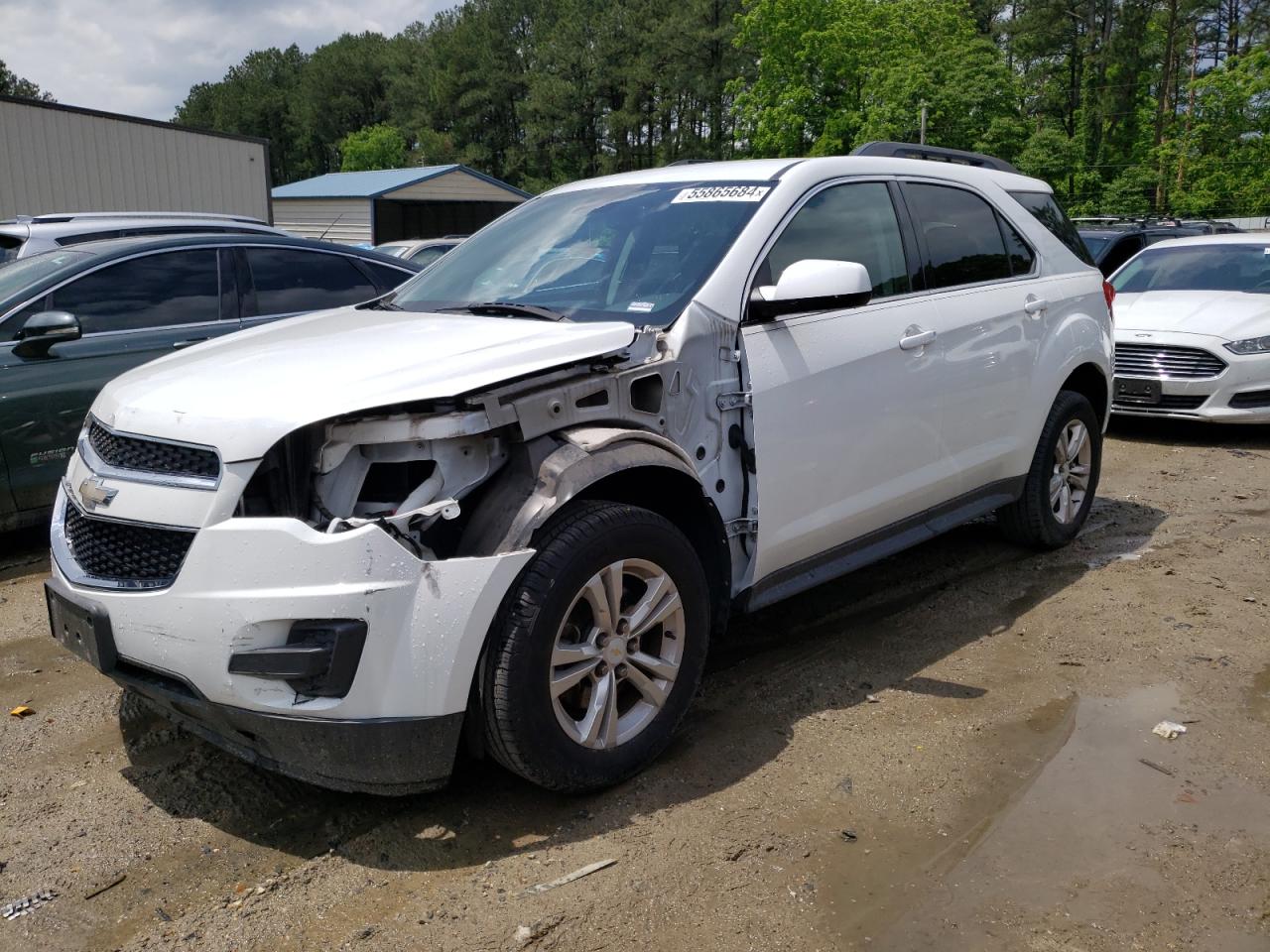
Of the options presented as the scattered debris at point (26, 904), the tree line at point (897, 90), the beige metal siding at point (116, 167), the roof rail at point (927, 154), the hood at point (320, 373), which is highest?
the tree line at point (897, 90)

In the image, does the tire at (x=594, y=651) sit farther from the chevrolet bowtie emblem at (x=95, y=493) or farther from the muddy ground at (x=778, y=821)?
the chevrolet bowtie emblem at (x=95, y=493)

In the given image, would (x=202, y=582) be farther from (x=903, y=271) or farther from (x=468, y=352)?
(x=903, y=271)

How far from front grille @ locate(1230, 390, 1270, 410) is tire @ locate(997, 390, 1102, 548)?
3.64 metres

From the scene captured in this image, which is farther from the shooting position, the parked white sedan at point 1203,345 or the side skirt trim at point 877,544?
the parked white sedan at point 1203,345

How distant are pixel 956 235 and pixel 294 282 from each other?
158 inches

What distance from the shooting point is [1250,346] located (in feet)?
28.4

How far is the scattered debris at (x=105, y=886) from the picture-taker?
2805mm

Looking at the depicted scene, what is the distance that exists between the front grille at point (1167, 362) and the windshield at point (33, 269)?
777cm

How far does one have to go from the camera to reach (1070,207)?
45781mm

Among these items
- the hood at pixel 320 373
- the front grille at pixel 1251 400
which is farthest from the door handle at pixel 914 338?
the front grille at pixel 1251 400

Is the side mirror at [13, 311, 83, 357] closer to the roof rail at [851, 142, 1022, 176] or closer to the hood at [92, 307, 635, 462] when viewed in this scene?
the hood at [92, 307, 635, 462]

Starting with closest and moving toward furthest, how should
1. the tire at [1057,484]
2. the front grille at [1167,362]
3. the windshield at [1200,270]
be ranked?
1. the tire at [1057,484]
2. the front grille at [1167,362]
3. the windshield at [1200,270]

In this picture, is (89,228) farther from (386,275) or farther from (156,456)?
(156,456)

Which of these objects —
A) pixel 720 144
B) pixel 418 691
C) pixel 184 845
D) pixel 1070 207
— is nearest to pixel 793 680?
pixel 418 691
